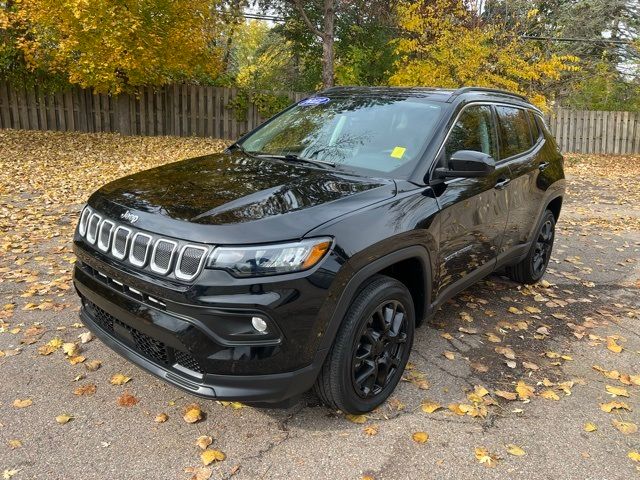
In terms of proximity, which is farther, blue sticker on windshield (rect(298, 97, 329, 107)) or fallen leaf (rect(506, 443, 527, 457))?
blue sticker on windshield (rect(298, 97, 329, 107))

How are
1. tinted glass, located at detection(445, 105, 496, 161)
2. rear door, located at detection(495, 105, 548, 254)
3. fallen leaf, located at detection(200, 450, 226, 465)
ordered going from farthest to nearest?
rear door, located at detection(495, 105, 548, 254), tinted glass, located at detection(445, 105, 496, 161), fallen leaf, located at detection(200, 450, 226, 465)

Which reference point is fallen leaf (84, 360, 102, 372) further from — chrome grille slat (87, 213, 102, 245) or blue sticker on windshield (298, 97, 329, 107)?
blue sticker on windshield (298, 97, 329, 107)

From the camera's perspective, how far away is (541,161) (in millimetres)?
4973

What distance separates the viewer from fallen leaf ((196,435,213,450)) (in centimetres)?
273

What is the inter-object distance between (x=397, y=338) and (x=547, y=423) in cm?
99

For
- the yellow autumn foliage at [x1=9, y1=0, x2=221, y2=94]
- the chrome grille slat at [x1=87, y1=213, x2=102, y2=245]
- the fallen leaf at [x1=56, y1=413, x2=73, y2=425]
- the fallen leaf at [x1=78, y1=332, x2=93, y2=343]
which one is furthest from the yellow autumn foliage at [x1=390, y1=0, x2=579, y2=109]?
the fallen leaf at [x1=56, y1=413, x2=73, y2=425]

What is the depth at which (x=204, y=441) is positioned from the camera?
9.06 ft

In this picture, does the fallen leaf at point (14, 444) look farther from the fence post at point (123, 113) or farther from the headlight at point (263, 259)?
the fence post at point (123, 113)

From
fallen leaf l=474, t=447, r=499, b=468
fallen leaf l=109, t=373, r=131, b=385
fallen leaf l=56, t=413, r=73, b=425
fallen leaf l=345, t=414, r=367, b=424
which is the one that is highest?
fallen leaf l=109, t=373, r=131, b=385

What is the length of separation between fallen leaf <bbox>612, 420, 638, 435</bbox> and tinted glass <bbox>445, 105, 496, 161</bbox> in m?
1.90

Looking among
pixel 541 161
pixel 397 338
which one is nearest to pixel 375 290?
pixel 397 338

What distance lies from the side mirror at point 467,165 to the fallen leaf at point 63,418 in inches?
102

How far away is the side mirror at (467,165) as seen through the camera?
10.7 feet

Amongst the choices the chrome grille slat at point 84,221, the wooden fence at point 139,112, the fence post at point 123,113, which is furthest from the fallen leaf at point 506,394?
the fence post at point 123,113
